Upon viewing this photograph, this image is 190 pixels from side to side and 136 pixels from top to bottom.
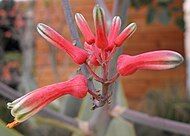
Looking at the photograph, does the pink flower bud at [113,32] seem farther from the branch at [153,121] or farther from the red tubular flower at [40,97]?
the branch at [153,121]

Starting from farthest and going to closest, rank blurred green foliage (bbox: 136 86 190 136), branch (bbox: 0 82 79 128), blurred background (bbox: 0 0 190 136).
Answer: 1. blurred background (bbox: 0 0 190 136)
2. blurred green foliage (bbox: 136 86 190 136)
3. branch (bbox: 0 82 79 128)

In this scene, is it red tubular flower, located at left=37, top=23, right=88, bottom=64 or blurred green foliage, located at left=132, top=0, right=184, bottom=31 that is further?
blurred green foliage, located at left=132, top=0, right=184, bottom=31

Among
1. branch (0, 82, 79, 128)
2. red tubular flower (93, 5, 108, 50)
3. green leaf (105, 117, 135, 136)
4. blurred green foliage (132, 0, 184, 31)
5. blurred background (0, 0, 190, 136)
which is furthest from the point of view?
blurred background (0, 0, 190, 136)

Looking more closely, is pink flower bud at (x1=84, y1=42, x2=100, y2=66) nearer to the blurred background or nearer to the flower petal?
the flower petal

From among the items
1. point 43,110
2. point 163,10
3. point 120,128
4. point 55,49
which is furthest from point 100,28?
point 55,49

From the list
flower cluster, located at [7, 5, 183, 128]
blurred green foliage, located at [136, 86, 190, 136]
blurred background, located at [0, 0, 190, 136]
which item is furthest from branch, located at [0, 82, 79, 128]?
blurred background, located at [0, 0, 190, 136]

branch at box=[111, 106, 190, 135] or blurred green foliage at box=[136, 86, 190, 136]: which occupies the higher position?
branch at box=[111, 106, 190, 135]

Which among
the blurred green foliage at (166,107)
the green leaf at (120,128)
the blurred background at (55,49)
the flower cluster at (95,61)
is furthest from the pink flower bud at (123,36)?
the blurred background at (55,49)

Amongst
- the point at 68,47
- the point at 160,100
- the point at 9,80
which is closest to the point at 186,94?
the point at 160,100
